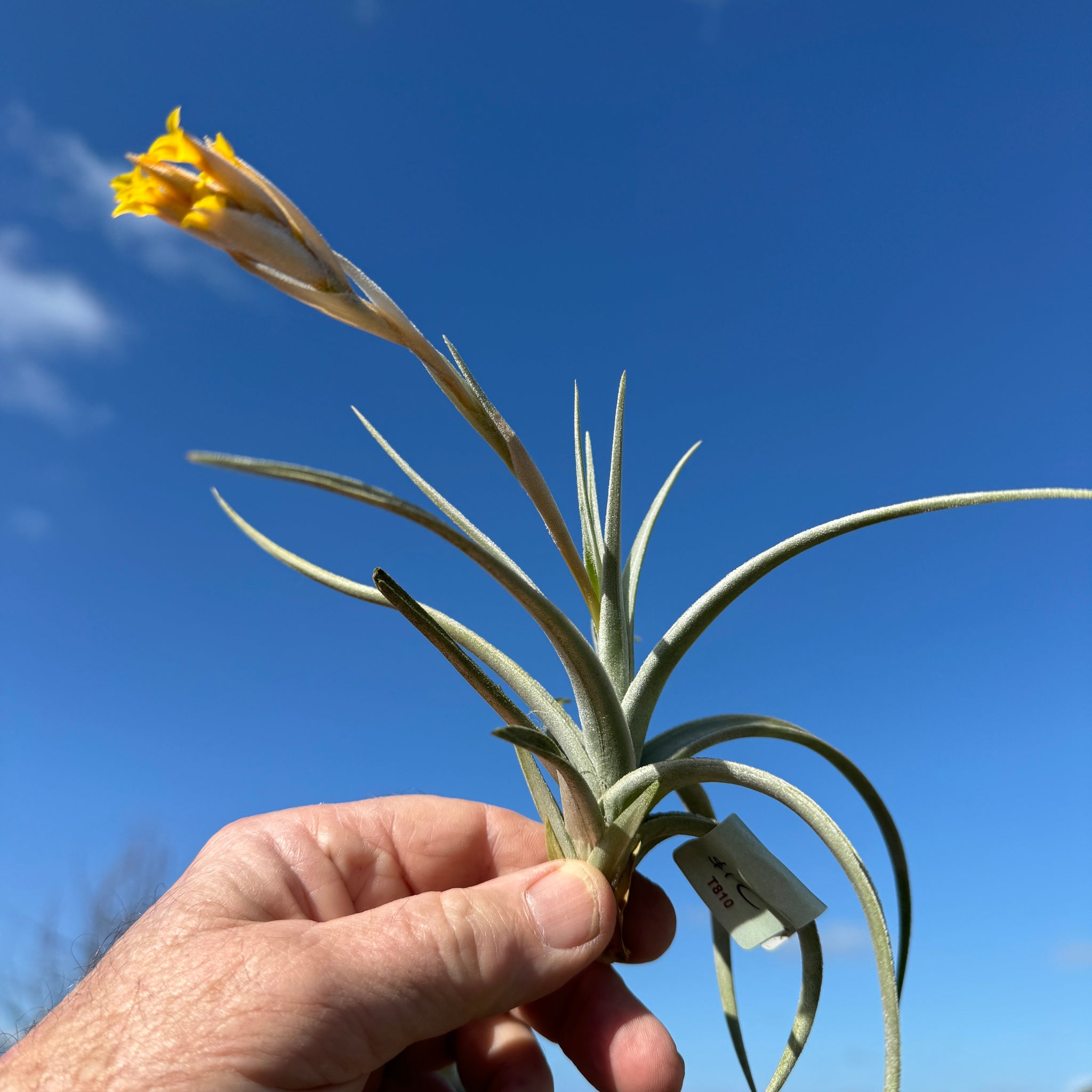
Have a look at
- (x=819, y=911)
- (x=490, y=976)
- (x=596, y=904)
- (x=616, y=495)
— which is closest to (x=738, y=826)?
(x=819, y=911)

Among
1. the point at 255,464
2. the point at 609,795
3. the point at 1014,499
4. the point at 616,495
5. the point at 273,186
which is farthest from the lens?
the point at 616,495

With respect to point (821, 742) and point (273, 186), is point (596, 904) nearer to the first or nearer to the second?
point (821, 742)

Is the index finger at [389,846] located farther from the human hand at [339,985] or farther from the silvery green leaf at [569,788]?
the silvery green leaf at [569,788]

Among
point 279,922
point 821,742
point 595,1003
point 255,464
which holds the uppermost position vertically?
point 255,464

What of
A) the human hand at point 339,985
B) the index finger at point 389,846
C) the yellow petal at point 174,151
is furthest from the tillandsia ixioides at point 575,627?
the index finger at point 389,846

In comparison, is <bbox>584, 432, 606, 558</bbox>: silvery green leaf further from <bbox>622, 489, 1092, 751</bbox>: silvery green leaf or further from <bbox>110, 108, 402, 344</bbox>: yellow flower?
<bbox>110, 108, 402, 344</bbox>: yellow flower

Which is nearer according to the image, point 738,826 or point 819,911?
point 819,911
